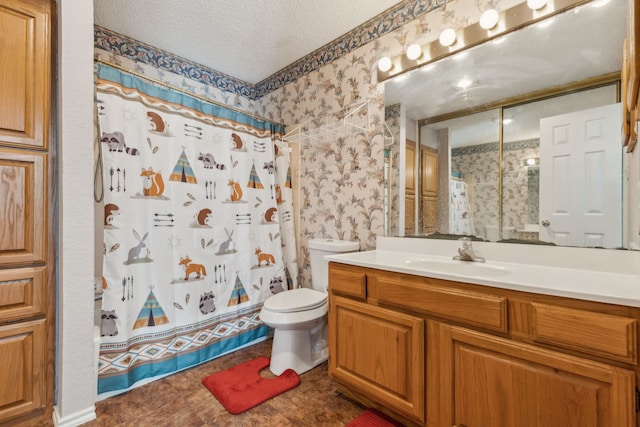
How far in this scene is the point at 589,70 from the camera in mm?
1311

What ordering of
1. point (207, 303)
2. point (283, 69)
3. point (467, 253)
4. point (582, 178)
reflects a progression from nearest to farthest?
point (582, 178) → point (467, 253) → point (207, 303) → point (283, 69)

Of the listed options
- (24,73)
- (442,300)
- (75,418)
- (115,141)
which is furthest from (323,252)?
(24,73)

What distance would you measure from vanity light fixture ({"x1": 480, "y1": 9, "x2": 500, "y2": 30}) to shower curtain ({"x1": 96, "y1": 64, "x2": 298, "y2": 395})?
1653 mm

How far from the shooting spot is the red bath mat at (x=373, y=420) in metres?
1.43

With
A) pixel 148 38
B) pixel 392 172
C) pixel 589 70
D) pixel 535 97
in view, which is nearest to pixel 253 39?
pixel 148 38

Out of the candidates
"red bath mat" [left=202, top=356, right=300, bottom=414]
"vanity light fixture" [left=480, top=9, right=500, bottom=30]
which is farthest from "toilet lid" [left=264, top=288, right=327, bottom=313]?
"vanity light fixture" [left=480, top=9, right=500, bottom=30]

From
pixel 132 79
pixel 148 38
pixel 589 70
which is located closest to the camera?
pixel 589 70

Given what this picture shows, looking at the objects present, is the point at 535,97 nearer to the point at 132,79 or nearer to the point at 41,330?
the point at 132,79

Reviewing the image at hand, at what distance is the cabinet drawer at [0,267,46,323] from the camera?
1336 millimetres

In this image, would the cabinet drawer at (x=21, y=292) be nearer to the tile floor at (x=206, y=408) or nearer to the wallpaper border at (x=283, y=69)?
the tile floor at (x=206, y=408)

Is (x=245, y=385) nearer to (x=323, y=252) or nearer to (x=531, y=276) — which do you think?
(x=323, y=252)

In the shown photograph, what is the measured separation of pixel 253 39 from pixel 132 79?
969mm

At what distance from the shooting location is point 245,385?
5.76 feet

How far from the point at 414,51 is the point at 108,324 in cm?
241
